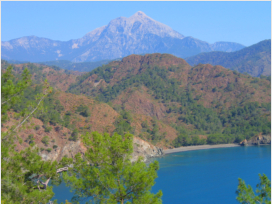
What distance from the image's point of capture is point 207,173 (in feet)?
173

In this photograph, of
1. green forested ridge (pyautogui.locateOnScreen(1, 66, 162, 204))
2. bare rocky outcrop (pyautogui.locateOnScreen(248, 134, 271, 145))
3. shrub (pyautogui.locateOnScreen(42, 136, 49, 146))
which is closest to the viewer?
green forested ridge (pyautogui.locateOnScreen(1, 66, 162, 204))

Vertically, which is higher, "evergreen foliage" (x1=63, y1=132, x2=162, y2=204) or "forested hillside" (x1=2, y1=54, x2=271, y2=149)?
"evergreen foliage" (x1=63, y1=132, x2=162, y2=204)

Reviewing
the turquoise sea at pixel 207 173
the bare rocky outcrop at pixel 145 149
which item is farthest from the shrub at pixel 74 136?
the turquoise sea at pixel 207 173

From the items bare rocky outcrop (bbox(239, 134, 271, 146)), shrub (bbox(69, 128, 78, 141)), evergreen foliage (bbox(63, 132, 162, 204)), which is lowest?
bare rocky outcrop (bbox(239, 134, 271, 146))

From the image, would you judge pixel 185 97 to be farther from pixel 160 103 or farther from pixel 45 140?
pixel 45 140

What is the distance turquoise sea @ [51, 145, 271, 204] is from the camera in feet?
128

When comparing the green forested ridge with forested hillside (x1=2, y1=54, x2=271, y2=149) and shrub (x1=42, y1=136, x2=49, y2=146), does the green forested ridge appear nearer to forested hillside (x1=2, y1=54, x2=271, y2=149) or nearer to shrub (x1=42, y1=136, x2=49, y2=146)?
forested hillside (x1=2, y1=54, x2=271, y2=149)

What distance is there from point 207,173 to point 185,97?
57.6 metres

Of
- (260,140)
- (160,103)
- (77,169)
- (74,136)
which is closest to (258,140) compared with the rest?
(260,140)

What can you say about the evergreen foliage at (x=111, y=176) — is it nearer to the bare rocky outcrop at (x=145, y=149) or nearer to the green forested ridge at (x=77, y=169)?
the green forested ridge at (x=77, y=169)

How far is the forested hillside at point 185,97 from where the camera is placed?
87.8 m

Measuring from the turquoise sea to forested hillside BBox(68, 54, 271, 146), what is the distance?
9.88 m

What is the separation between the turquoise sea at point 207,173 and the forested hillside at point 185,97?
32.4 feet

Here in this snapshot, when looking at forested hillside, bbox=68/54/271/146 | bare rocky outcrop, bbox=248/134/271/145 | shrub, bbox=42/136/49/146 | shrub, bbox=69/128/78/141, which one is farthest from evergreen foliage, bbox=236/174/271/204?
bare rocky outcrop, bbox=248/134/271/145
